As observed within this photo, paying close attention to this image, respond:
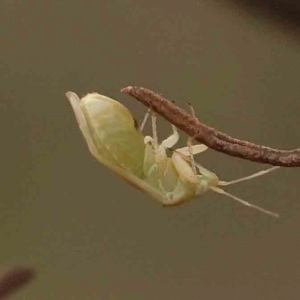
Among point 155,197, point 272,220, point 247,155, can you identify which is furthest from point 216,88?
point 247,155

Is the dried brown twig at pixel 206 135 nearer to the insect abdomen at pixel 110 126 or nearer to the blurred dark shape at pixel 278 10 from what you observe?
the insect abdomen at pixel 110 126

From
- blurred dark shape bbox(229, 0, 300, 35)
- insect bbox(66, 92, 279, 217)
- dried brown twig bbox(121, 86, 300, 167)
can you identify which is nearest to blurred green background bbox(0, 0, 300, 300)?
blurred dark shape bbox(229, 0, 300, 35)

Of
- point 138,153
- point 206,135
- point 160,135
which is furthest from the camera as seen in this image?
point 160,135

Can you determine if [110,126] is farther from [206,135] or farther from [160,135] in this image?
[160,135]

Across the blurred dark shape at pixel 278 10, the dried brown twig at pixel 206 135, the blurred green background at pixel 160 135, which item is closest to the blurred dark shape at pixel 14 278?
the blurred green background at pixel 160 135

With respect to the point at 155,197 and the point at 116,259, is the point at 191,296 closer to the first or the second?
the point at 116,259

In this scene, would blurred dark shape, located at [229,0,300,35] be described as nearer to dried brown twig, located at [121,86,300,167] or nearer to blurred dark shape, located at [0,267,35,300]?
blurred dark shape, located at [0,267,35,300]

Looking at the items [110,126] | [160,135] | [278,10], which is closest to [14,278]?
[160,135]
